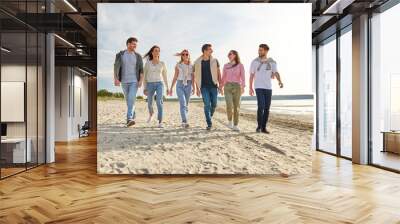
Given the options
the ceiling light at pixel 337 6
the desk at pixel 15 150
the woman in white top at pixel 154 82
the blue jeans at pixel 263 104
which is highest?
the ceiling light at pixel 337 6

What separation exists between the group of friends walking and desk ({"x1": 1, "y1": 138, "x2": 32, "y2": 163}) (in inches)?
78.8

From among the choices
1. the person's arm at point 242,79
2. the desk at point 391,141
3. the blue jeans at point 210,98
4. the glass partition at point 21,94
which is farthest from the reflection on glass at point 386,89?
the glass partition at point 21,94

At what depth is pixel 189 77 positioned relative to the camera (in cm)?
648

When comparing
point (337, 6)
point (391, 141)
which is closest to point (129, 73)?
point (337, 6)

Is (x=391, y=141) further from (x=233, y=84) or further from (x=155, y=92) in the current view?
(x=155, y=92)

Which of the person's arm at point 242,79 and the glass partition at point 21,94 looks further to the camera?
the person's arm at point 242,79

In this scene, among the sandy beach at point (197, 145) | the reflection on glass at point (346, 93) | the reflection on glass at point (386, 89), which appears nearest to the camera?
the sandy beach at point (197, 145)

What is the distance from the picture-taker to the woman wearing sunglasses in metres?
6.45

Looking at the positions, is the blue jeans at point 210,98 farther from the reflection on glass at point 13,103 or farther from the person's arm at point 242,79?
the reflection on glass at point 13,103

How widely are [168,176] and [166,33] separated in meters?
2.43

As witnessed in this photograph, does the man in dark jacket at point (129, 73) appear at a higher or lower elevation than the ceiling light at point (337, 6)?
lower

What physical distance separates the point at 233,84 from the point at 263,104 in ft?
2.00

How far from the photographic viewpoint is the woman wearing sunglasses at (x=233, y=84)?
6.45 meters

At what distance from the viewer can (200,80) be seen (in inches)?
256
